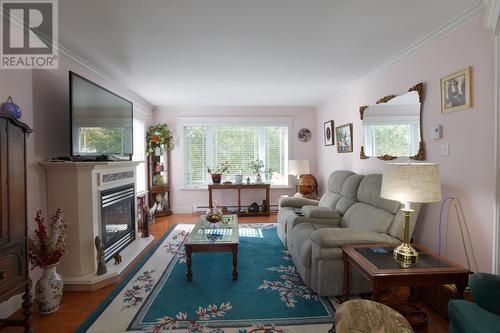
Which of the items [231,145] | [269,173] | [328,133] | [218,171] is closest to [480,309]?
[328,133]

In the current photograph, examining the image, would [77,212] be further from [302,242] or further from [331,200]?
[331,200]

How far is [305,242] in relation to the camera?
2539 mm

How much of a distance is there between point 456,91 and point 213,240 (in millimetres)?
2612

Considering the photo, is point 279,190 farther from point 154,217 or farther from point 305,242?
point 305,242

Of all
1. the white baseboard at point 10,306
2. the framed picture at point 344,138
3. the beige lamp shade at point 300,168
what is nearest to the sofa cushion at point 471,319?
the framed picture at point 344,138

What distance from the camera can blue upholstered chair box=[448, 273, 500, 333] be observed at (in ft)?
A: 4.17

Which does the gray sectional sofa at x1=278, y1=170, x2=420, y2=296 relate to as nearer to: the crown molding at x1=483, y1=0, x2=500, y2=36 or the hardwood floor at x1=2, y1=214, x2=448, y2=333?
the hardwood floor at x1=2, y1=214, x2=448, y2=333

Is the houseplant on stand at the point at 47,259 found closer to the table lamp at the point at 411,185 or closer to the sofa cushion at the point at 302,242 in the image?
the sofa cushion at the point at 302,242

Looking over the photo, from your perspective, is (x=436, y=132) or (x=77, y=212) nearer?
(x=436, y=132)

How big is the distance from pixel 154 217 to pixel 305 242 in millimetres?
3619

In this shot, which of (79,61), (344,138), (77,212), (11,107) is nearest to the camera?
(11,107)

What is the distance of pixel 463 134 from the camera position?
2.14m

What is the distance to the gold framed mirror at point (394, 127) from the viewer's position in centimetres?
267

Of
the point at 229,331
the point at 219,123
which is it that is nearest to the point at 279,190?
the point at 219,123
